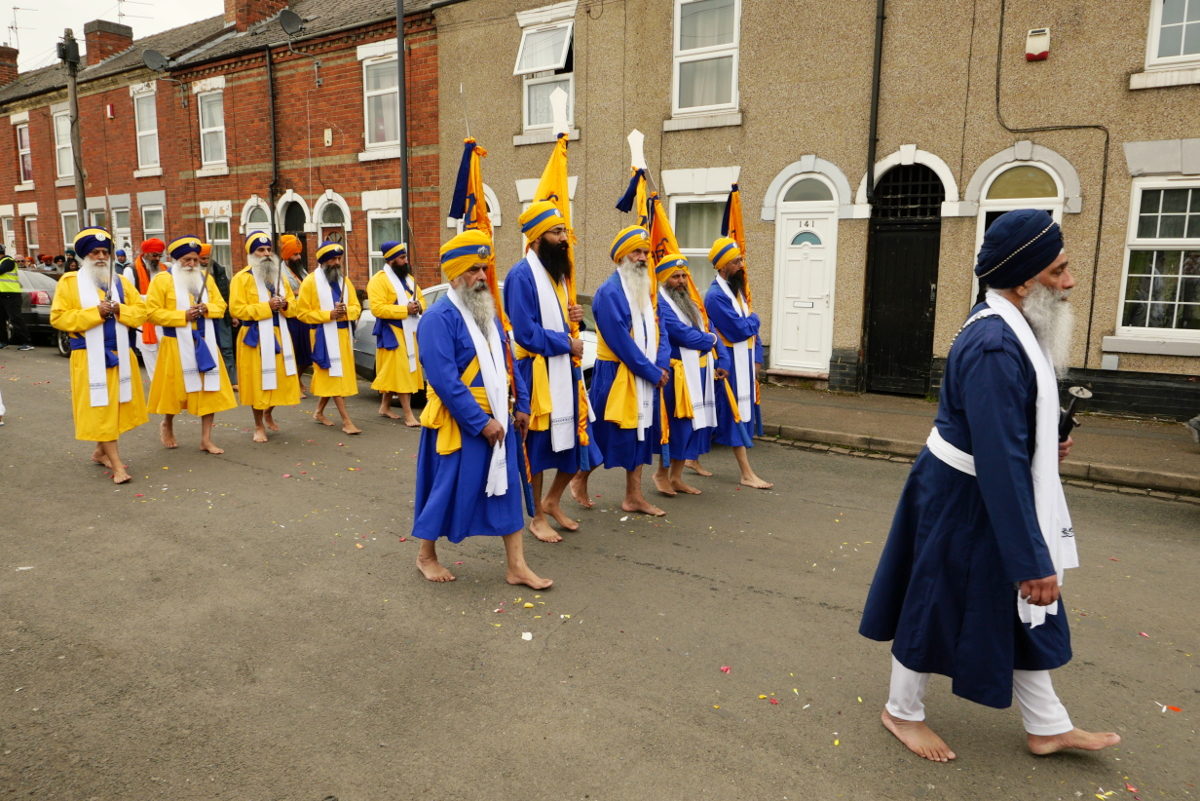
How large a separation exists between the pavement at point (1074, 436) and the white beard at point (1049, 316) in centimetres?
527

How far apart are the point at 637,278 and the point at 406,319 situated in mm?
4440

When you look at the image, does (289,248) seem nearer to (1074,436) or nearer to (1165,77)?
(1074,436)

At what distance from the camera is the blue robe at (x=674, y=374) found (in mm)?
6418

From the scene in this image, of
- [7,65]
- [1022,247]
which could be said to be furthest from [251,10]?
[1022,247]

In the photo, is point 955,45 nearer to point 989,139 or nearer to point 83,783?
point 989,139


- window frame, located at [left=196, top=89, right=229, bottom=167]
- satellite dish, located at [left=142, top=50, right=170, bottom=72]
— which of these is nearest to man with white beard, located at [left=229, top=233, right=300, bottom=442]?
window frame, located at [left=196, top=89, right=229, bottom=167]

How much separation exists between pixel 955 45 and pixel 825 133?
185 centimetres

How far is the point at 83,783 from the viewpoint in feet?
9.53

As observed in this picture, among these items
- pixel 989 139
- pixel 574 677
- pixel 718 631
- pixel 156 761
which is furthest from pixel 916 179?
pixel 156 761

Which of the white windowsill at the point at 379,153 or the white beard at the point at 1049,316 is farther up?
the white windowsill at the point at 379,153

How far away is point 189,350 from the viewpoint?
779cm

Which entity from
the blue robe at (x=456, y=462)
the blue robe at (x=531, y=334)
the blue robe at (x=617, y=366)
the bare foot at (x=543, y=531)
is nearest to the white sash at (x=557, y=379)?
the blue robe at (x=531, y=334)

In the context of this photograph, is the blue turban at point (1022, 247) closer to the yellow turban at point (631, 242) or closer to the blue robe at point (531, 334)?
the blue robe at point (531, 334)

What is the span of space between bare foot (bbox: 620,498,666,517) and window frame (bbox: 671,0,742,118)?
7854 mm
